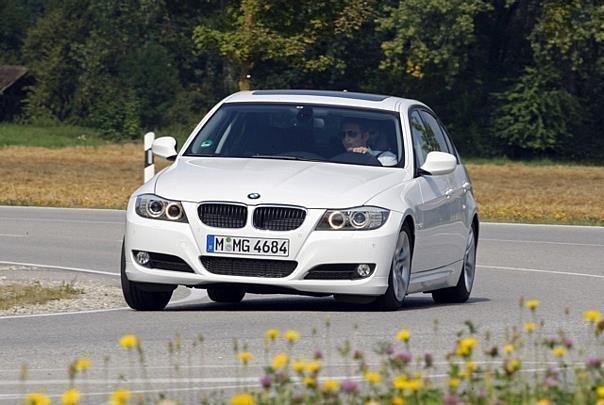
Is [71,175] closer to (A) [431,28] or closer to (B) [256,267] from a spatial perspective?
(A) [431,28]

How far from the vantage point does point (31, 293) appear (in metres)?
14.1

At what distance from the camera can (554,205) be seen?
3219cm

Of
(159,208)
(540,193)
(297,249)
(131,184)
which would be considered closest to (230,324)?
(297,249)

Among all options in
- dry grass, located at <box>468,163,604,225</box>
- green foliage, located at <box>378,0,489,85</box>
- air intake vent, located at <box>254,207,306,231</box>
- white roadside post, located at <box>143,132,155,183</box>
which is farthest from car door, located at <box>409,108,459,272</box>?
green foliage, located at <box>378,0,489,85</box>

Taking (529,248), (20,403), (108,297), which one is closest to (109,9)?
(529,248)

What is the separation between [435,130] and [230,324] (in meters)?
3.75

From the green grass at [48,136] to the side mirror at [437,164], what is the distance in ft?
165

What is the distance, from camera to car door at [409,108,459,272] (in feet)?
41.9

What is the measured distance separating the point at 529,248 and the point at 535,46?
40.0m

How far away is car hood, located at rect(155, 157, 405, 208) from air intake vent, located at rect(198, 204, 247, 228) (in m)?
0.05

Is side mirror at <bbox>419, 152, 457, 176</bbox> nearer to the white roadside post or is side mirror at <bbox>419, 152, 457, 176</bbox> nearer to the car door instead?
the car door

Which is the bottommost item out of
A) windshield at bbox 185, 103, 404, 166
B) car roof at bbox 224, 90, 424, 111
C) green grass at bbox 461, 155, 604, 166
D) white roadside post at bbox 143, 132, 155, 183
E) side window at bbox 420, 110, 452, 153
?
green grass at bbox 461, 155, 604, 166

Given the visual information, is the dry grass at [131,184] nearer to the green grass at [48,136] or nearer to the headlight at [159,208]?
the green grass at [48,136]

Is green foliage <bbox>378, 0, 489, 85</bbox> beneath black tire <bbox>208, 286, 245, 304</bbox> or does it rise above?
beneath
